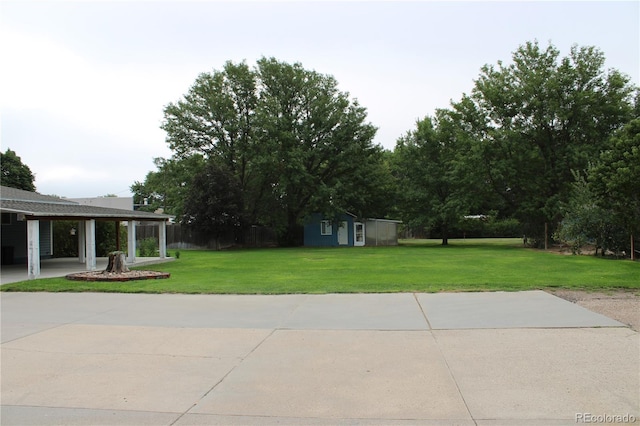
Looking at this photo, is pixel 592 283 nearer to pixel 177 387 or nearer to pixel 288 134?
pixel 177 387

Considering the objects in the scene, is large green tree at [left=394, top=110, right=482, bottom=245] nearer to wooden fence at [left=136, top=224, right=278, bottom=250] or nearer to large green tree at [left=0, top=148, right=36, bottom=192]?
wooden fence at [left=136, top=224, right=278, bottom=250]

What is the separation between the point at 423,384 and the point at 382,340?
68.7 inches

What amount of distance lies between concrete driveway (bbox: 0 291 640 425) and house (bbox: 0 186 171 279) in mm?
6069

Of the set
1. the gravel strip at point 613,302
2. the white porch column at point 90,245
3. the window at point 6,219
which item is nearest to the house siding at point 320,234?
the window at point 6,219

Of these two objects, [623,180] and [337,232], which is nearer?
[623,180]

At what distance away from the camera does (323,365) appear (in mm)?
5434

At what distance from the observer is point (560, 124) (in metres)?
32.3

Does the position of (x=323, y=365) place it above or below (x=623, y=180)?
below

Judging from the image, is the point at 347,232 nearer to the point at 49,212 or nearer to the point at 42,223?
the point at 42,223

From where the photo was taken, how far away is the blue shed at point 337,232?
38250 mm

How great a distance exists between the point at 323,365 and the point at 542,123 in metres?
32.2

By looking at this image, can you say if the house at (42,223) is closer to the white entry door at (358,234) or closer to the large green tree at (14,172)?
the white entry door at (358,234)

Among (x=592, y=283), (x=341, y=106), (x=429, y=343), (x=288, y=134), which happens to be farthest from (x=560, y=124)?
(x=429, y=343)

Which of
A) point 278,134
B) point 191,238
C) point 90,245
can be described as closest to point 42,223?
point 90,245
